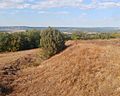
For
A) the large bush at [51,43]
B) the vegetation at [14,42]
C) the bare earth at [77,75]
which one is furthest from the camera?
the vegetation at [14,42]

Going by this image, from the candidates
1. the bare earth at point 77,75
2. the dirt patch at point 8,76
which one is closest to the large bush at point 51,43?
the dirt patch at point 8,76

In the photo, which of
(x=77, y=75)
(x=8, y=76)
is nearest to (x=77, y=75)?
(x=77, y=75)

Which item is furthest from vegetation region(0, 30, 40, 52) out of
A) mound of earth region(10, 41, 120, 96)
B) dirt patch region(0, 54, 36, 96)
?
mound of earth region(10, 41, 120, 96)

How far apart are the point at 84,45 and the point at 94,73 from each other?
7416 millimetres

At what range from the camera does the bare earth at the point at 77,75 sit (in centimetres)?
2223

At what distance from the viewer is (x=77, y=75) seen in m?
24.7

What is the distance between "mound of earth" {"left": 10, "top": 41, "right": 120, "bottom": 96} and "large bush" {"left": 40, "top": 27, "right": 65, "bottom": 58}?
136 inches

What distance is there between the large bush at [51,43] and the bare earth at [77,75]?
3425mm

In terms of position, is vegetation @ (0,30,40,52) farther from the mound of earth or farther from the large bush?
the mound of earth

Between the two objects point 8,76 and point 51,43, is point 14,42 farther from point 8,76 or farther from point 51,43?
point 8,76

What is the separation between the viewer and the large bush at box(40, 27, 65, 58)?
111ft

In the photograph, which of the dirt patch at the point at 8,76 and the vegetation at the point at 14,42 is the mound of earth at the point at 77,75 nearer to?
the dirt patch at the point at 8,76

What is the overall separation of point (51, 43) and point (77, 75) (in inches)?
387

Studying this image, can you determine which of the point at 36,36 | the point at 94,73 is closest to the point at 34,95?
the point at 94,73
